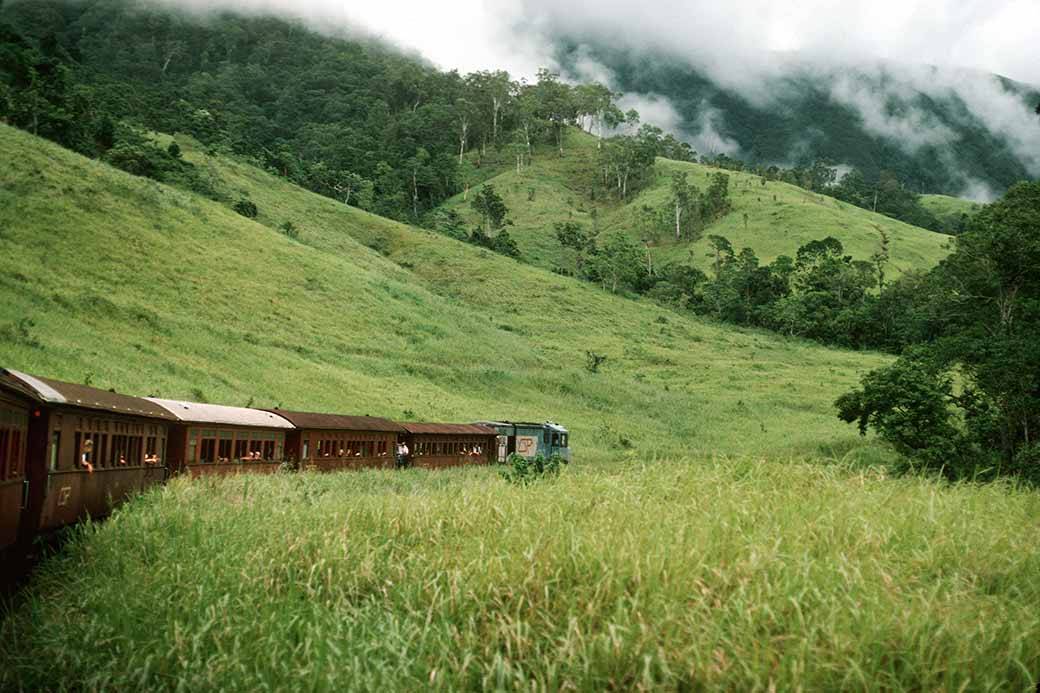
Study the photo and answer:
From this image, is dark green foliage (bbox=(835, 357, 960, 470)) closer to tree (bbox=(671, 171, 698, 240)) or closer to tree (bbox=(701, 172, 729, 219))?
tree (bbox=(671, 171, 698, 240))

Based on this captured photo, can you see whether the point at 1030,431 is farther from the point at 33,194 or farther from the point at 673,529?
the point at 33,194

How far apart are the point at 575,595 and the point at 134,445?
43.0 ft

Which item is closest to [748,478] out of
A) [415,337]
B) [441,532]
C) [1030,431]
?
[441,532]

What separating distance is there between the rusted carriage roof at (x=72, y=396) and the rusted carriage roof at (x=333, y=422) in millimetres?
7893

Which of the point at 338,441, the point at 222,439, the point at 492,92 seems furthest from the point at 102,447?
the point at 492,92

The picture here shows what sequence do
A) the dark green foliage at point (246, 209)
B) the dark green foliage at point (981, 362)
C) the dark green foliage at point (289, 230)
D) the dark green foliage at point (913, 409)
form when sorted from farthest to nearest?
the dark green foliage at point (289, 230) < the dark green foliage at point (246, 209) < the dark green foliage at point (913, 409) < the dark green foliage at point (981, 362)

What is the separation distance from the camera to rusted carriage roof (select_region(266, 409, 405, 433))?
89.0 feet

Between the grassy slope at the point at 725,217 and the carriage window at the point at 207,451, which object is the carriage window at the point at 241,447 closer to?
the carriage window at the point at 207,451

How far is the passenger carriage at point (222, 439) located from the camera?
67.8ft

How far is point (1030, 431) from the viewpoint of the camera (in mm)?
32906

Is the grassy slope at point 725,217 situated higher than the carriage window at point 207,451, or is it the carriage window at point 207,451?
the grassy slope at point 725,217

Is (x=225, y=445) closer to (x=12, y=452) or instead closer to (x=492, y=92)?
(x=12, y=452)

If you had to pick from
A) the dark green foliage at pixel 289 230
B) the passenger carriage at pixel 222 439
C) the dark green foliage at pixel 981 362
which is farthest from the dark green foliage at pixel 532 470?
the dark green foliage at pixel 289 230

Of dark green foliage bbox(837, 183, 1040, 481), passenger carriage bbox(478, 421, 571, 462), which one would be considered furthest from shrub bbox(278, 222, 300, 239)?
dark green foliage bbox(837, 183, 1040, 481)
